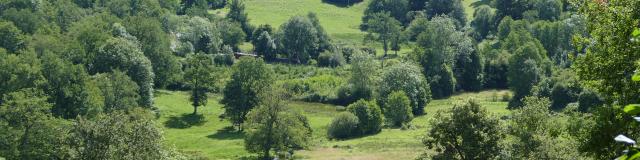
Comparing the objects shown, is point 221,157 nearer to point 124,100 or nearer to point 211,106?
point 124,100

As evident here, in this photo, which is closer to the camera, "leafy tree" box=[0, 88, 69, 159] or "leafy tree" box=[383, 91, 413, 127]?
"leafy tree" box=[0, 88, 69, 159]

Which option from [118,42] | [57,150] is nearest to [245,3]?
[118,42]

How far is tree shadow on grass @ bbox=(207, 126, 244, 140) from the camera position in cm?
9481

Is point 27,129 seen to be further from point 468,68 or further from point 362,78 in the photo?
point 468,68

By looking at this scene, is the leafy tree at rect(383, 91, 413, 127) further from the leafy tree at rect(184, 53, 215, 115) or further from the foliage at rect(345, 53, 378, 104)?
the leafy tree at rect(184, 53, 215, 115)

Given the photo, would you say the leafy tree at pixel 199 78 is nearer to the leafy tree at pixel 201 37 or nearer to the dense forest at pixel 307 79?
the dense forest at pixel 307 79

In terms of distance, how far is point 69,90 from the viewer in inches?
3538

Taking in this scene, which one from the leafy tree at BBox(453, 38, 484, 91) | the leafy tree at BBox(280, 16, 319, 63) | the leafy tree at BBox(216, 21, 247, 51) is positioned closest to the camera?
the leafy tree at BBox(453, 38, 484, 91)

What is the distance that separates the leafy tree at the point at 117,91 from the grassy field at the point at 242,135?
503cm

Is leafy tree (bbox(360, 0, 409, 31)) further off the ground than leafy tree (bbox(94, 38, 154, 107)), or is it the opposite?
leafy tree (bbox(360, 0, 409, 31))

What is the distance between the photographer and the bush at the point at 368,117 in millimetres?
99750

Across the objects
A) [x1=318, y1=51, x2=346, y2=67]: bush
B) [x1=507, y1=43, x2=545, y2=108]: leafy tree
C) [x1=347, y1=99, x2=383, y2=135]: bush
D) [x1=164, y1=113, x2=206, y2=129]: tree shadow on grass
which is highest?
[x1=507, y1=43, x2=545, y2=108]: leafy tree

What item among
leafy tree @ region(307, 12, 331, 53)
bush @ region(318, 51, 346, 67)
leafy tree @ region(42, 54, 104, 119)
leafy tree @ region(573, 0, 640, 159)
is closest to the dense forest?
leafy tree @ region(573, 0, 640, 159)

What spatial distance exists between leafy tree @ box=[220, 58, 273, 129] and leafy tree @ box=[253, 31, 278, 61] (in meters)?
36.7
